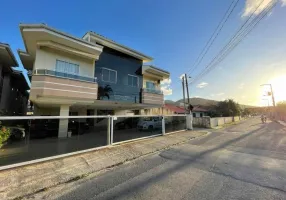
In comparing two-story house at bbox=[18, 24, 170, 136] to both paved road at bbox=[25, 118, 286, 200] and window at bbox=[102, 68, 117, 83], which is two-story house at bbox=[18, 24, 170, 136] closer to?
window at bbox=[102, 68, 117, 83]

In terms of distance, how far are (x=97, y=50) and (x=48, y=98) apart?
5.28 meters

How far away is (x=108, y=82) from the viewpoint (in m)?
15.1

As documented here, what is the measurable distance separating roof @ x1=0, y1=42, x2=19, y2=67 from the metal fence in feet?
28.2

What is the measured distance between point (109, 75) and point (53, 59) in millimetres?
4884

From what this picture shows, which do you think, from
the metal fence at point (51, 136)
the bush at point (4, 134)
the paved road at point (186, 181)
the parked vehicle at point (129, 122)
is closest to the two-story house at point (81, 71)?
the parked vehicle at point (129, 122)

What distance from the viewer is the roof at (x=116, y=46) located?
14381mm

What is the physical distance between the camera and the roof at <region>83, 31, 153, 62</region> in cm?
1438

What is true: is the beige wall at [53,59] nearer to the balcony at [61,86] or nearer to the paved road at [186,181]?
the balcony at [61,86]

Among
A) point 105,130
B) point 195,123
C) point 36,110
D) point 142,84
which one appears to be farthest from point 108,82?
point 195,123

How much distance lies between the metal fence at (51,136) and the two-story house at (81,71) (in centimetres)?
377

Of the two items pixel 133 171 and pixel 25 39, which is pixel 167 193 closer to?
pixel 133 171

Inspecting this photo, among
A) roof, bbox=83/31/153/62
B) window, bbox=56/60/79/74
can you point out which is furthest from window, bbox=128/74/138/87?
window, bbox=56/60/79/74

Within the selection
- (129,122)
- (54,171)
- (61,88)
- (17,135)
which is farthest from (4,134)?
(129,122)

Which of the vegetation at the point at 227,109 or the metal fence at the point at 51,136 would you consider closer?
the metal fence at the point at 51,136
